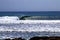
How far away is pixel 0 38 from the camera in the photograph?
78 centimetres

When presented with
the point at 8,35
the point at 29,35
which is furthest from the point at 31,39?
the point at 8,35

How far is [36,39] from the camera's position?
0.81 meters

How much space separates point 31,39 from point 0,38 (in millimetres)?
188

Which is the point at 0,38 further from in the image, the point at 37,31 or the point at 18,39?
the point at 37,31

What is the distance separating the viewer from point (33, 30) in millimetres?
800

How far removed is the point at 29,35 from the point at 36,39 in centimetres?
6

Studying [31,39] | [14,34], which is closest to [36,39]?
[31,39]

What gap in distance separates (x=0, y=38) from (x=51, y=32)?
0.31 meters

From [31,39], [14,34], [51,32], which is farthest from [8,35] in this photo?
[51,32]

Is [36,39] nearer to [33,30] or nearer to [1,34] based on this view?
[33,30]

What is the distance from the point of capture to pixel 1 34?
799 mm

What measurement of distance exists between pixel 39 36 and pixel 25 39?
87 millimetres

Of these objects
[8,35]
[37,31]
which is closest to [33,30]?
[37,31]

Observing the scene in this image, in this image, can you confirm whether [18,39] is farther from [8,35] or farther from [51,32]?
[51,32]
